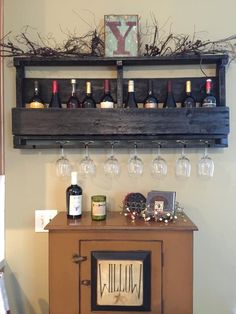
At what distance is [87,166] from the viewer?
162 centimetres

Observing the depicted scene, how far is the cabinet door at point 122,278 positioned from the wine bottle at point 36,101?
2.51ft

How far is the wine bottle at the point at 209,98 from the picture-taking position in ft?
5.09

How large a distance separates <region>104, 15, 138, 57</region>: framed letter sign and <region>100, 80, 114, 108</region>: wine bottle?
148mm

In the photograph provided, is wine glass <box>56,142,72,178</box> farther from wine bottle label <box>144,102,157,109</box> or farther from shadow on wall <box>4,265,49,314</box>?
shadow on wall <box>4,265,49,314</box>

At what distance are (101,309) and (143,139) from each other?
0.81m

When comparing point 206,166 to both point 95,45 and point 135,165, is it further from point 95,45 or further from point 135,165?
point 95,45

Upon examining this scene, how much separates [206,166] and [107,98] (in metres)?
0.63

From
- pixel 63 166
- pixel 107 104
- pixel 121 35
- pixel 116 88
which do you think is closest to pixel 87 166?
pixel 63 166

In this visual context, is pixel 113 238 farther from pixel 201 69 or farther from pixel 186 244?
pixel 201 69

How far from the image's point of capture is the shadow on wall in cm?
167

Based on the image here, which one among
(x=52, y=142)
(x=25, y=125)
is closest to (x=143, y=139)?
(x=52, y=142)

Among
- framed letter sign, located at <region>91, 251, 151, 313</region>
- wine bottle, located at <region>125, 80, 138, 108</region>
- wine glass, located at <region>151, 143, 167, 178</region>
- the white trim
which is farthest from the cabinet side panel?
wine bottle, located at <region>125, 80, 138, 108</region>

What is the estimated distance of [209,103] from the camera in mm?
1550

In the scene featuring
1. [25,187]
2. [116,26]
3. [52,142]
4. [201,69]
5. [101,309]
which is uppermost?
[116,26]
